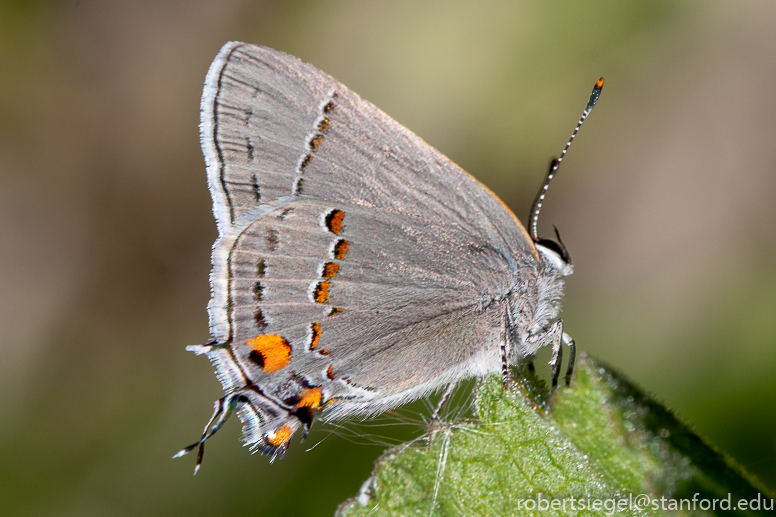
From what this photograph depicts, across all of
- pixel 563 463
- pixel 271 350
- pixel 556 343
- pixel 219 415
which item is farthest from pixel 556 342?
pixel 219 415

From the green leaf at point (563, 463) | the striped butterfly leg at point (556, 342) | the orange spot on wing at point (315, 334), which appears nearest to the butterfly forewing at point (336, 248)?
the orange spot on wing at point (315, 334)

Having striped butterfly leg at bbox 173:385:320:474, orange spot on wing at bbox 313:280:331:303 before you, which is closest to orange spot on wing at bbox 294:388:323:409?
striped butterfly leg at bbox 173:385:320:474

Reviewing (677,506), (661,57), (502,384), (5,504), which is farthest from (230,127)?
(661,57)

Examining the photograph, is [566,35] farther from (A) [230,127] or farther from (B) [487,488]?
(B) [487,488]

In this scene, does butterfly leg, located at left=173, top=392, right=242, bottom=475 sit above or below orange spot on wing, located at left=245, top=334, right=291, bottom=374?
below

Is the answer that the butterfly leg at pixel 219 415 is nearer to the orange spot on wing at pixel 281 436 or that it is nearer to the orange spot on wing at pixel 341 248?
the orange spot on wing at pixel 281 436

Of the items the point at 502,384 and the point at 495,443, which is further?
the point at 502,384

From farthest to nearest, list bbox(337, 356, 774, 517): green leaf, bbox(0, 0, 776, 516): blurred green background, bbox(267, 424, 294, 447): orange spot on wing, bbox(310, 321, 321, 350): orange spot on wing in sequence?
bbox(0, 0, 776, 516): blurred green background, bbox(310, 321, 321, 350): orange spot on wing, bbox(267, 424, 294, 447): orange spot on wing, bbox(337, 356, 774, 517): green leaf

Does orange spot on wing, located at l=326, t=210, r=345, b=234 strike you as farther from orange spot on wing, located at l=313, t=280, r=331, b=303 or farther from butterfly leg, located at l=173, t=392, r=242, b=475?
butterfly leg, located at l=173, t=392, r=242, b=475

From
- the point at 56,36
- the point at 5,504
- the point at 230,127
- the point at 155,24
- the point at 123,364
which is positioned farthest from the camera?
the point at 155,24
